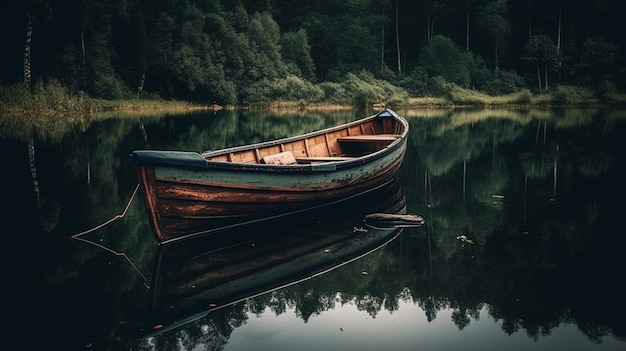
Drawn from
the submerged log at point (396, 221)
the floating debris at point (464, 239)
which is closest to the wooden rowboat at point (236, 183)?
the submerged log at point (396, 221)

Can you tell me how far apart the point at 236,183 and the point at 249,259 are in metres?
1.58

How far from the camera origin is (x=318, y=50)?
63.4 m

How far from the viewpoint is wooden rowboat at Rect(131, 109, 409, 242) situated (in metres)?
8.49

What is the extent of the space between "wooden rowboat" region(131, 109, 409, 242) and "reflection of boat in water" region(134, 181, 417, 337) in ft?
1.04

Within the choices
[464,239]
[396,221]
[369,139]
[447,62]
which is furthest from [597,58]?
[464,239]

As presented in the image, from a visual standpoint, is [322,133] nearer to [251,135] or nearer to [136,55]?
[251,135]

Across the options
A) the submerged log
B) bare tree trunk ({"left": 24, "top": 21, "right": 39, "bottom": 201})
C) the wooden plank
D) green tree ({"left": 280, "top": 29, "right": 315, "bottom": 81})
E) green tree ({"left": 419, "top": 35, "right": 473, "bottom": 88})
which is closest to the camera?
the submerged log

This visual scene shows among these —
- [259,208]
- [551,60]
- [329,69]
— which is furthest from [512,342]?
[329,69]

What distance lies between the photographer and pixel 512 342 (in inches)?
223

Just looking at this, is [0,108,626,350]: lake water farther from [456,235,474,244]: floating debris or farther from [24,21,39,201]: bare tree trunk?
[24,21,39,201]: bare tree trunk

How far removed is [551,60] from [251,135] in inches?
1561

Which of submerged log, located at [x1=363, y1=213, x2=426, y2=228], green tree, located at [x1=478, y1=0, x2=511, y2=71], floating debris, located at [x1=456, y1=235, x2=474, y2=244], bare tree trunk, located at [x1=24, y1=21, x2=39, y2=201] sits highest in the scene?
green tree, located at [x1=478, y1=0, x2=511, y2=71]

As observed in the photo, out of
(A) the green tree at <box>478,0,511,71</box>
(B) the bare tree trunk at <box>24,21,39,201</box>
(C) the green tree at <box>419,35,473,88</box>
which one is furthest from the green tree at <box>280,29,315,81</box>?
(B) the bare tree trunk at <box>24,21,39,201</box>

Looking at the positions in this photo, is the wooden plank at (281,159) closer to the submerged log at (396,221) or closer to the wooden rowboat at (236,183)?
the wooden rowboat at (236,183)
